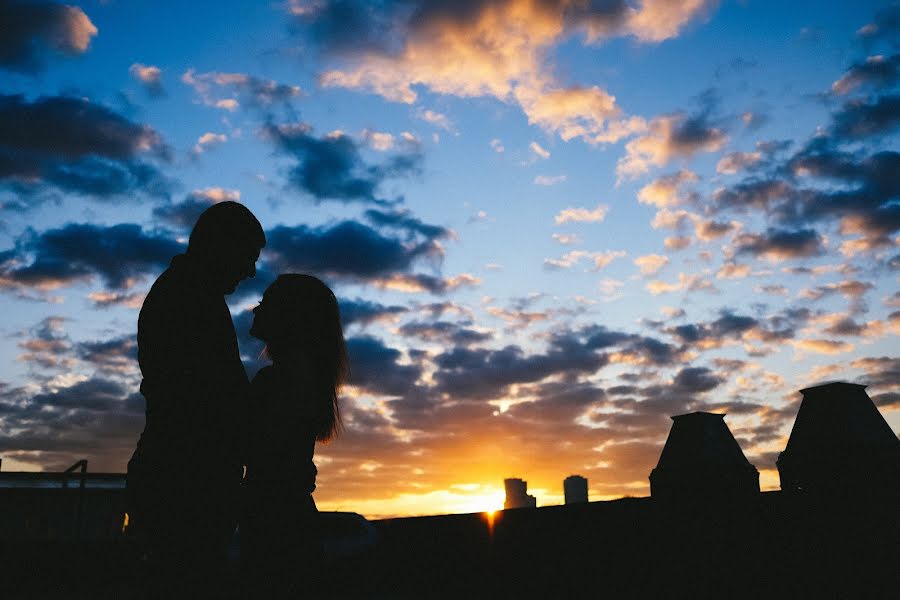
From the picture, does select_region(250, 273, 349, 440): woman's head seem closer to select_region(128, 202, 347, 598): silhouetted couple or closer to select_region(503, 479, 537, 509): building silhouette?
select_region(128, 202, 347, 598): silhouetted couple

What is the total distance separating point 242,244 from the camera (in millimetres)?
2549

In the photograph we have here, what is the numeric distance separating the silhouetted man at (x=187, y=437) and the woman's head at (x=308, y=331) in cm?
15

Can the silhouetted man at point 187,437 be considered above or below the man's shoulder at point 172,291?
below

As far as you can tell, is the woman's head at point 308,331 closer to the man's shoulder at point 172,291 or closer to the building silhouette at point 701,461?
the man's shoulder at point 172,291

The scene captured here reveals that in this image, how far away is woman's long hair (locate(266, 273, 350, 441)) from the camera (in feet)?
8.02

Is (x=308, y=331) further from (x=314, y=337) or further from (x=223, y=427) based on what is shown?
(x=223, y=427)

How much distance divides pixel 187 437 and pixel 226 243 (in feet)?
2.47

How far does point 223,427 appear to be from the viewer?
224 cm

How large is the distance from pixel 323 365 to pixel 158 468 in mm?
671

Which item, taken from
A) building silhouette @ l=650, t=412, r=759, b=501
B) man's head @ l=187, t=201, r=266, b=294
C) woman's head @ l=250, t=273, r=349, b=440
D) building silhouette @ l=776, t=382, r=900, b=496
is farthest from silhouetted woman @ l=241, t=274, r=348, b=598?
building silhouette @ l=650, t=412, r=759, b=501

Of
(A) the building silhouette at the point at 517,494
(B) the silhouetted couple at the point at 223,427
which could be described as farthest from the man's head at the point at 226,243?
(A) the building silhouette at the point at 517,494

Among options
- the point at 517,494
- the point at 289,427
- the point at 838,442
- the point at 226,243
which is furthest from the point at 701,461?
the point at 517,494

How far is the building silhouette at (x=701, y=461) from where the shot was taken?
68.7 ft

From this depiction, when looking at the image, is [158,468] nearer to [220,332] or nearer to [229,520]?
[229,520]
